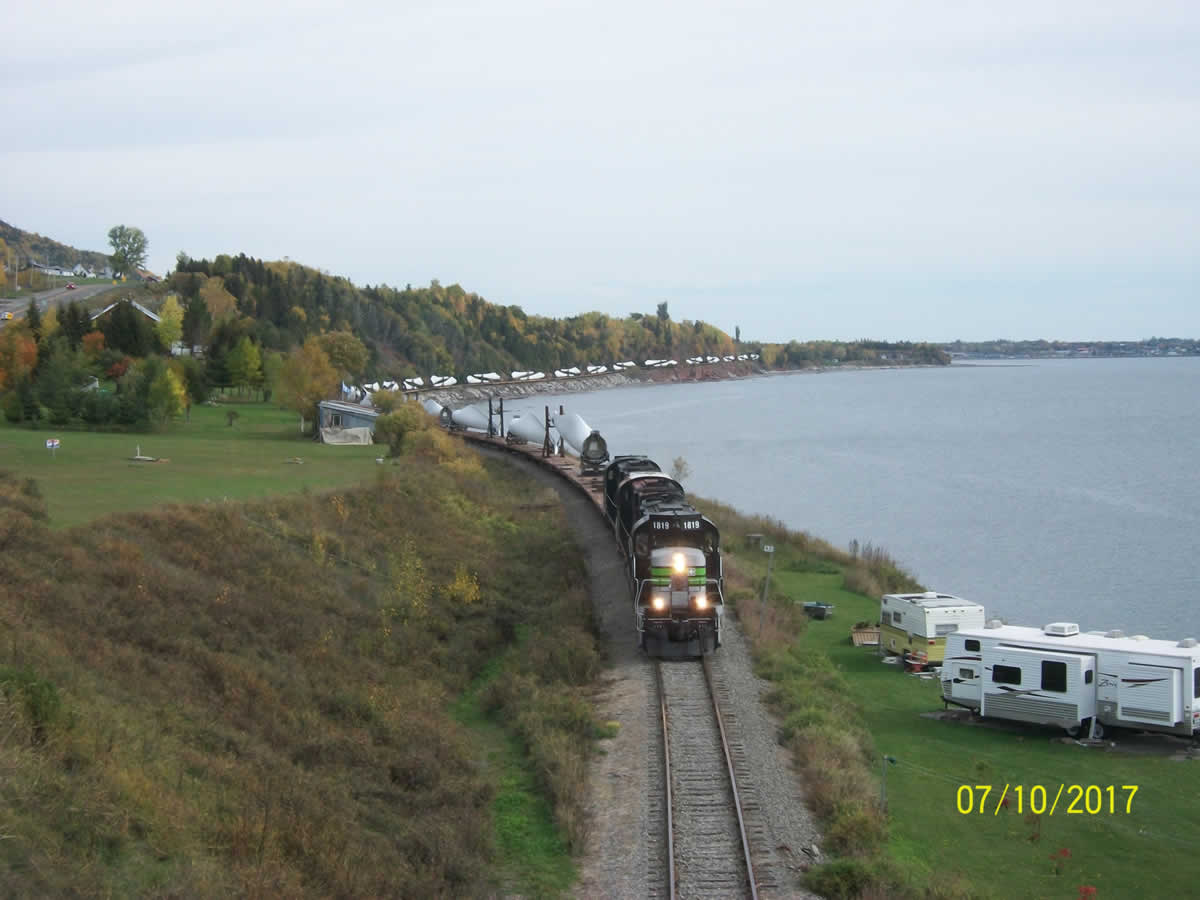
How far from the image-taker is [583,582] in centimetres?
3906

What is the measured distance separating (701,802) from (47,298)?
541 feet

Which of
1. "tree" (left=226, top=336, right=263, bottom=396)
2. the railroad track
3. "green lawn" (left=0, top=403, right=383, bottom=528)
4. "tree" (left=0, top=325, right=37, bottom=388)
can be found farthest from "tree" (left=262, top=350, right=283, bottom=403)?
the railroad track

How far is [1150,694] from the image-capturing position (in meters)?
25.1

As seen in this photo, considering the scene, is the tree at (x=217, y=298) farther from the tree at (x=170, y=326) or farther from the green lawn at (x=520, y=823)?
the green lawn at (x=520, y=823)

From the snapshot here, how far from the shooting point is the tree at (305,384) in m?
81.1

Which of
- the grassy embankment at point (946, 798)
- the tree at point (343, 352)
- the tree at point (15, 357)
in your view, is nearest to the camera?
the grassy embankment at point (946, 798)

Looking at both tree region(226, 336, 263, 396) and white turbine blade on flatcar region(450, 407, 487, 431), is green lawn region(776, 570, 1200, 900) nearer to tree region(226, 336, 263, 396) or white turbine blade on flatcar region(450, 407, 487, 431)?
tree region(226, 336, 263, 396)

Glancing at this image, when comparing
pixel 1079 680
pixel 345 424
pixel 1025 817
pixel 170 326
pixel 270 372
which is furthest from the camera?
pixel 170 326

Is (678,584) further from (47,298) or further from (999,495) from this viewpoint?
(47,298)

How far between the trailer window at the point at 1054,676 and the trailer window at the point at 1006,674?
63 cm

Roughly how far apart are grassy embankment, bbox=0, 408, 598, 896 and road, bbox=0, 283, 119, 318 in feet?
361

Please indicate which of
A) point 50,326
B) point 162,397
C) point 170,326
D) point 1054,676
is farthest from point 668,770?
point 170,326

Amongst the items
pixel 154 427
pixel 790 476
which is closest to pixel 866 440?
pixel 790 476

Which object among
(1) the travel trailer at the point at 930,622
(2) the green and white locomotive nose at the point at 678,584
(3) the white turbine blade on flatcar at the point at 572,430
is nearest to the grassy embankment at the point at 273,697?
(2) the green and white locomotive nose at the point at 678,584
